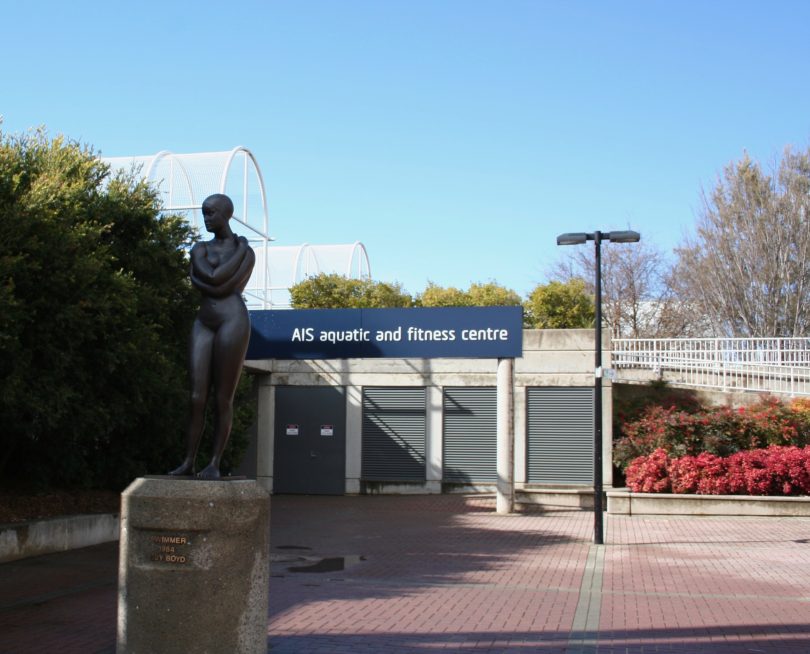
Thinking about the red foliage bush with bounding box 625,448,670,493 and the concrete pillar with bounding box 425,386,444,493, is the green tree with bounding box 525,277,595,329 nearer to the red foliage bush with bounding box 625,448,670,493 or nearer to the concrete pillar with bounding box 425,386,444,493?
the concrete pillar with bounding box 425,386,444,493

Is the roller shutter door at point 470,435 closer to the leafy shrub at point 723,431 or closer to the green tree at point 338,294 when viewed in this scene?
the leafy shrub at point 723,431

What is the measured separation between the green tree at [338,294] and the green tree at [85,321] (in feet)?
72.4

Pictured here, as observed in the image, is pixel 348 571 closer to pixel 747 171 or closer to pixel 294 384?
pixel 294 384

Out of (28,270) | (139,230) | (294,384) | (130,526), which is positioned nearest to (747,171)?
(294,384)

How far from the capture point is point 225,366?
745 cm

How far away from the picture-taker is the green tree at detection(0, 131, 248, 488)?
11.8 m

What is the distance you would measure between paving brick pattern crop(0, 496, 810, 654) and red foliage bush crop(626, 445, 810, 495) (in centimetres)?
109

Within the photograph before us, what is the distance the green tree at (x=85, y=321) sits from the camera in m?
11.8

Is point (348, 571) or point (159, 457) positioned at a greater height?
point (159, 457)

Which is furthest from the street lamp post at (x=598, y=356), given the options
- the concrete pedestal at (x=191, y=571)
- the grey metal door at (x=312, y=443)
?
the grey metal door at (x=312, y=443)

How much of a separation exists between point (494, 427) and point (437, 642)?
1568 cm

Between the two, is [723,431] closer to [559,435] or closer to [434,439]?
[559,435]

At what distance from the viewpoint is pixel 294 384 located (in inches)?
964

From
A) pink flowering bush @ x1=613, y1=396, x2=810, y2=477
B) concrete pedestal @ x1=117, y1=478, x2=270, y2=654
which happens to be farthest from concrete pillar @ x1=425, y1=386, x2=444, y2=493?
concrete pedestal @ x1=117, y1=478, x2=270, y2=654
